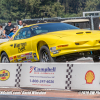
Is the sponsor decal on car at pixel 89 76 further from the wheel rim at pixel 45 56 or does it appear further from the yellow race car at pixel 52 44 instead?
the wheel rim at pixel 45 56

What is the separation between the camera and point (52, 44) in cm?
784

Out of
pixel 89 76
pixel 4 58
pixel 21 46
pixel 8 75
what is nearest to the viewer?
pixel 89 76

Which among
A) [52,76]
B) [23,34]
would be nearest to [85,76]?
[52,76]

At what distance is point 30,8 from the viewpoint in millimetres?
73938

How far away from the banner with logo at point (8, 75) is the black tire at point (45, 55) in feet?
3.91

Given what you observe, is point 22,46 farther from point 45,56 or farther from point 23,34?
point 45,56

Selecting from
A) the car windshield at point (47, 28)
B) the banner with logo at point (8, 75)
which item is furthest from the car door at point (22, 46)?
the banner with logo at point (8, 75)

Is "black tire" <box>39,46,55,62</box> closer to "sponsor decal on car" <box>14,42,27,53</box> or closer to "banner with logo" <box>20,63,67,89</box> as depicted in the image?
"sponsor decal on car" <box>14,42,27,53</box>

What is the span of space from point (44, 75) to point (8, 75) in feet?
3.24

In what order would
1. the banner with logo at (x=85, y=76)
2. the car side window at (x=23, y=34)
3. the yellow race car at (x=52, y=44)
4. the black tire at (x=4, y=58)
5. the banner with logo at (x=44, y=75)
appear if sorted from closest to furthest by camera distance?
the banner with logo at (x=85, y=76)
the banner with logo at (x=44, y=75)
the yellow race car at (x=52, y=44)
the car side window at (x=23, y=34)
the black tire at (x=4, y=58)

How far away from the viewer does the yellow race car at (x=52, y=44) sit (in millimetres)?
7645

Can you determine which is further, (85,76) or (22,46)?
(22,46)

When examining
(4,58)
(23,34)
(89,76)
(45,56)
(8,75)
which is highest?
(23,34)

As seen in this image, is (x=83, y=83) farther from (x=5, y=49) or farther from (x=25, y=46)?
(x=5, y=49)
